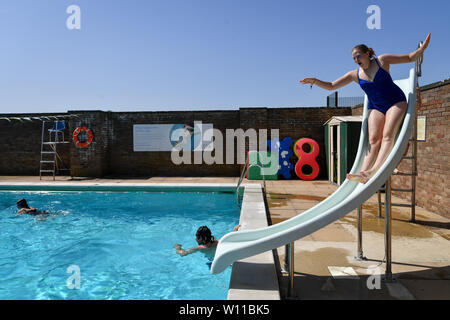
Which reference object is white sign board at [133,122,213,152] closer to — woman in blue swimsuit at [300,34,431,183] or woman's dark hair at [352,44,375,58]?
woman in blue swimsuit at [300,34,431,183]

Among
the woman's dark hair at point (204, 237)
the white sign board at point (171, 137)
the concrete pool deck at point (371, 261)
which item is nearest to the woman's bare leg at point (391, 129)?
the concrete pool deck at point (371, 261)

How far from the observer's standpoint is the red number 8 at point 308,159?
959 cm

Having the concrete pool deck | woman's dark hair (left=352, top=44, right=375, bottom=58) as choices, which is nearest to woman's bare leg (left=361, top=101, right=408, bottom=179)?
woman's dark hair (left=352, top=44, right=375, bottom=58)

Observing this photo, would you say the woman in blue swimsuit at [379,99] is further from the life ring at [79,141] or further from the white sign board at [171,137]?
the life ring at [79,141]

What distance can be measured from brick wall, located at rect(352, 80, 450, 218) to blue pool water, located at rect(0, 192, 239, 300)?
140 inches

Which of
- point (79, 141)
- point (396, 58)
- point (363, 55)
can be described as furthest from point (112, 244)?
point (79, 141)

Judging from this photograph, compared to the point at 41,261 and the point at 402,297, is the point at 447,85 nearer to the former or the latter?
the point at 402,297

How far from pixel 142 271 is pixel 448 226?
428cm

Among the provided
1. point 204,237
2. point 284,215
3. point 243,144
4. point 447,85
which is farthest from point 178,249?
point 243,144

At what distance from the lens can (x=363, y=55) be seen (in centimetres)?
265

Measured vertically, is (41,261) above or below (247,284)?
below

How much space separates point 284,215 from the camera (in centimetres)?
484

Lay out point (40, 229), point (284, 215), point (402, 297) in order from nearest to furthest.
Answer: point (402, 297) < point (284, 215) < point (40, 229)

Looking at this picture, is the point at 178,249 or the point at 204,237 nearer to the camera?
the point at 204,237
